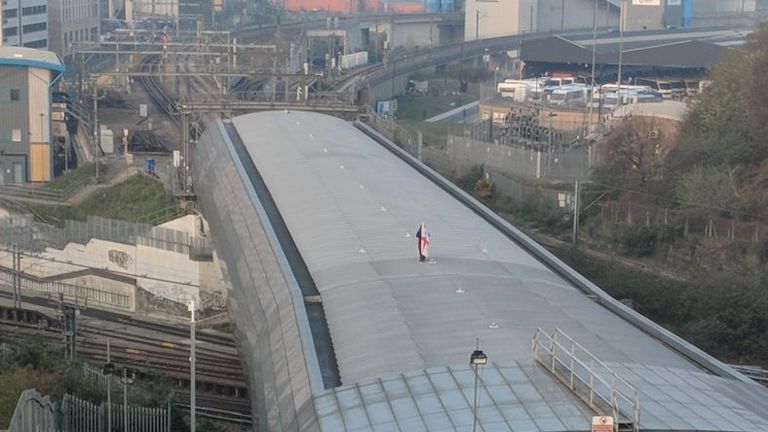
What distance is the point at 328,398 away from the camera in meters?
8.16

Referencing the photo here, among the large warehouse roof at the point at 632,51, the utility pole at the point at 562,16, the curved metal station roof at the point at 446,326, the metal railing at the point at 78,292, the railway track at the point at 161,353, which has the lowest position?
the metal railing at the point at 78,292

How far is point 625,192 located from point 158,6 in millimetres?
46558

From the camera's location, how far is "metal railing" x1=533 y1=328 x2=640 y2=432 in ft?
23.6

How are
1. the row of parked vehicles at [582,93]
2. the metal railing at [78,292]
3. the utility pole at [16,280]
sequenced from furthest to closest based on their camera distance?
1. the row of parked vehicles at [582,93]
2. the metal railing at [78,292]
3. the utility pole at [16,280]

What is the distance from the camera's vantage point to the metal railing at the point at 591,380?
23.6 feet

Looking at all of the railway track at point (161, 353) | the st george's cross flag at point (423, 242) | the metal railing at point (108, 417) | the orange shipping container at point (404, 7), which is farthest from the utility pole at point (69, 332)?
the orange shipping container at point (404, 7)

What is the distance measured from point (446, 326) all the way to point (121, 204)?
55.2 ft

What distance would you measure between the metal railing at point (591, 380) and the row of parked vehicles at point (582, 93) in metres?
22.2

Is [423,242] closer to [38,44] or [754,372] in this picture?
[754,372]

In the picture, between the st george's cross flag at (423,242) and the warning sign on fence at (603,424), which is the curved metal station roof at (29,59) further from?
the warning sign on fence at (603,424)

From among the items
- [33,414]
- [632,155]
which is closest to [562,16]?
[632,155]

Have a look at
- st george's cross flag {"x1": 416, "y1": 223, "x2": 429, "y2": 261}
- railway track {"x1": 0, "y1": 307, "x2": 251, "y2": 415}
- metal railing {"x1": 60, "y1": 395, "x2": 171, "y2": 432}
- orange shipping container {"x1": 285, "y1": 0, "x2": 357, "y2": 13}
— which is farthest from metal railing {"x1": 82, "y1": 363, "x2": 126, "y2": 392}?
orange shipping container {"x1": 285, "y1": 0, "x2": 357, "y2": 13}

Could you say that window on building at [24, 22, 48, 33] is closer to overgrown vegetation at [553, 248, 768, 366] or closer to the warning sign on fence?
overgrown vegetation at [553, 248, 768, 366]

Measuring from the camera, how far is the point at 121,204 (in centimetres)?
2550
